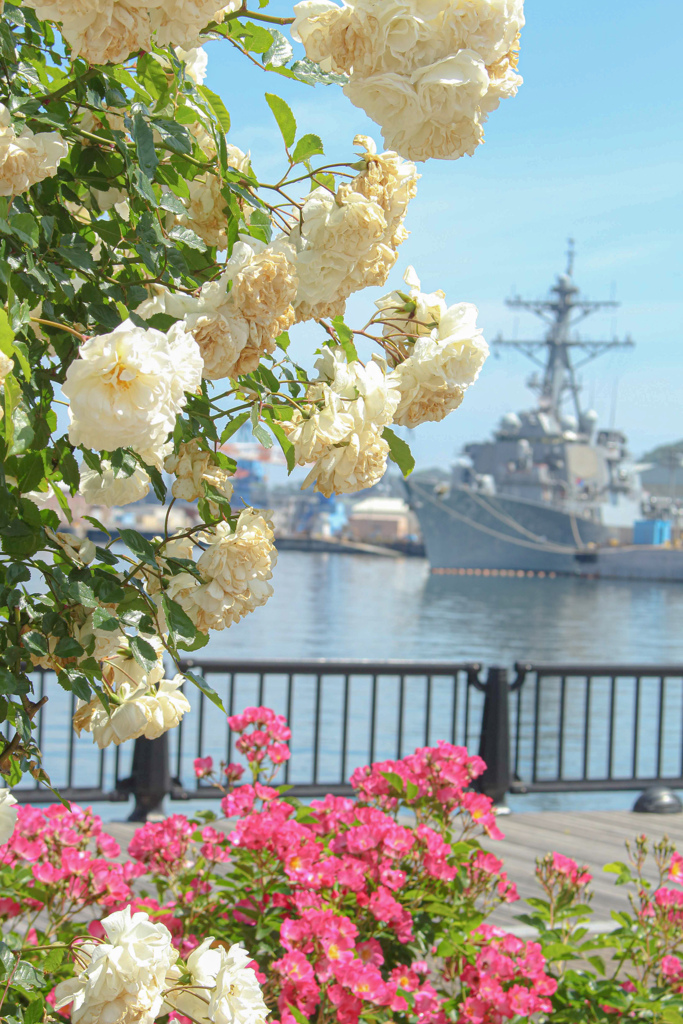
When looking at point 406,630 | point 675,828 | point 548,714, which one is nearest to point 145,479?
point 675,828

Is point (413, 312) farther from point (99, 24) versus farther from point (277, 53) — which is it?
point (99, 24)

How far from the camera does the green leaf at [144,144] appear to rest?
1.33 meters

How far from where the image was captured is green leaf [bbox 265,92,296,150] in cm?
152

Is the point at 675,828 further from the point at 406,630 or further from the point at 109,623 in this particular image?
the point at 406,630

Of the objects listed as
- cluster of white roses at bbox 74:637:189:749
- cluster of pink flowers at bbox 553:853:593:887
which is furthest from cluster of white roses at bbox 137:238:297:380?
cluster of pink flowers at bbox 553:853:593:887

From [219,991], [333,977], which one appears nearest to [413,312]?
[219,991]

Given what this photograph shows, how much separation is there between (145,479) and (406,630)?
118ft

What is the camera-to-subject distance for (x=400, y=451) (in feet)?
5.25

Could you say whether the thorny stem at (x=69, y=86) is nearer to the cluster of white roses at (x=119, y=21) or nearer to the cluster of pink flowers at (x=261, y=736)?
the cluster of white roses at (x=119, y=21)

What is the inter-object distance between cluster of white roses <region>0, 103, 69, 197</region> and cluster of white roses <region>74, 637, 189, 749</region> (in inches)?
27.8

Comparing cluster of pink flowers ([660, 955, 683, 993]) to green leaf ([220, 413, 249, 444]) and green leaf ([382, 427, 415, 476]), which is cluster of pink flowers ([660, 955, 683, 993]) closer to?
green leaf ([382, 427, 415, 476])

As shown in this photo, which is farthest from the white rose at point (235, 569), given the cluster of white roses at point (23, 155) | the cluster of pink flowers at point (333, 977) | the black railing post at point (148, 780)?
the black railing post at point (148, 780)

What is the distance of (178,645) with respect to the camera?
144 centimetres

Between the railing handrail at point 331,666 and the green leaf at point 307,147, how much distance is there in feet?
15.0
